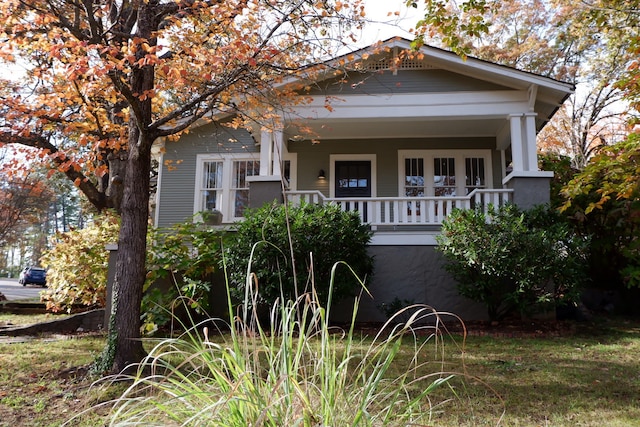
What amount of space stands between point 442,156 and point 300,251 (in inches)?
222

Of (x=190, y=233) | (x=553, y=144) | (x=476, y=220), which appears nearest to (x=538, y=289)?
(x=476, y=220)

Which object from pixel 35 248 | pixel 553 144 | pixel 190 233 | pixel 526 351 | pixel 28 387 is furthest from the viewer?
pixel 35 248

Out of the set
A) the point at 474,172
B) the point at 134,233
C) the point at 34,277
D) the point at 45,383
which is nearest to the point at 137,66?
the point at 134,233

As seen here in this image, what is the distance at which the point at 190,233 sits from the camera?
27.8ft

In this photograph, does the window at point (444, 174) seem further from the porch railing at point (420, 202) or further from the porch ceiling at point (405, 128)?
the porch railing at point (420, 202)

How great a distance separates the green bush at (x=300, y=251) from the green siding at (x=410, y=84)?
339 cm

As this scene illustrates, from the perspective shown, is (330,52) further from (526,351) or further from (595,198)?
(595,198)

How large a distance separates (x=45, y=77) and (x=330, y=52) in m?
4.14

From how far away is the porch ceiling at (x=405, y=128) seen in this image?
32.6 ft

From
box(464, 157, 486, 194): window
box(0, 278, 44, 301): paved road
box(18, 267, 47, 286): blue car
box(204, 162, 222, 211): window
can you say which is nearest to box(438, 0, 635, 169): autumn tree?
box(464, 157, 486, 194): window

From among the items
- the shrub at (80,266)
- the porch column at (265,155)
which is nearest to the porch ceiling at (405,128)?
the porch column at (265,155)

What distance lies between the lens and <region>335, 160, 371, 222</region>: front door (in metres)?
11.5

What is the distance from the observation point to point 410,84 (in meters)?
9.83

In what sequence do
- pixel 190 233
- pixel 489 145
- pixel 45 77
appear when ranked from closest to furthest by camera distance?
pixel 45 77 → pixel 190 233 → pixel 489 145
